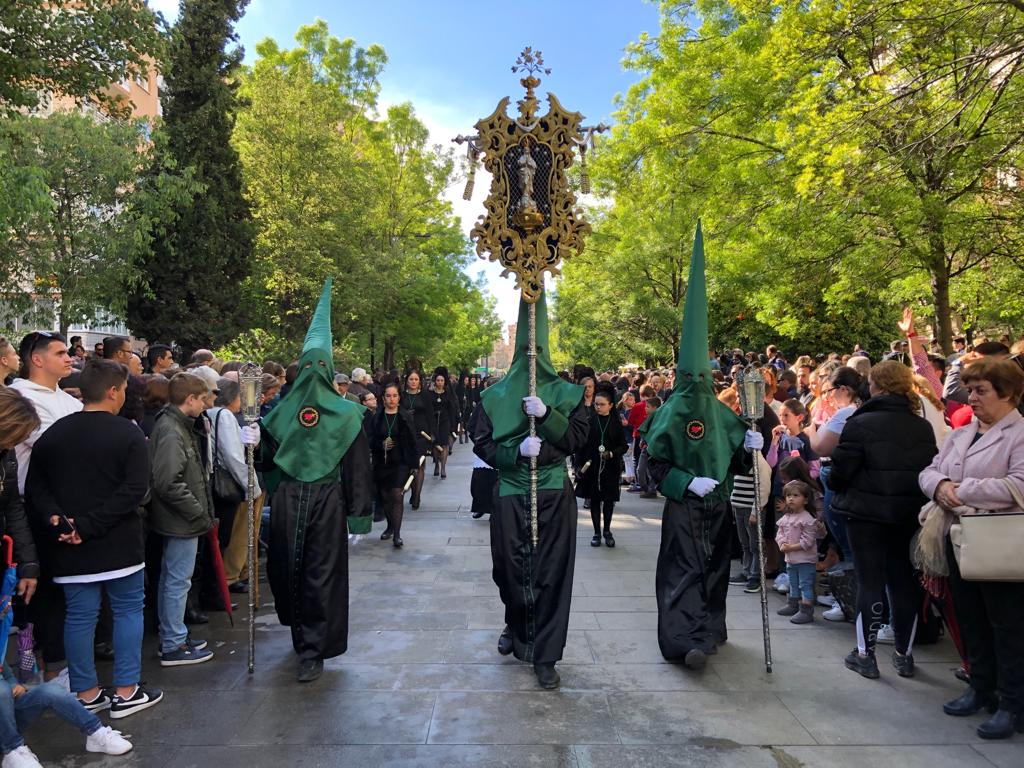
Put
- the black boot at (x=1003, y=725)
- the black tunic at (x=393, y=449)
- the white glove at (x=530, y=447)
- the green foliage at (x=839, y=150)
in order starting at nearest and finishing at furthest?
the black boot at (x=1003, y=725)
the white glove at (x=530, y=447)
the black tunic at (x=393, y=449)
the green foliage at (x=839, y=150)

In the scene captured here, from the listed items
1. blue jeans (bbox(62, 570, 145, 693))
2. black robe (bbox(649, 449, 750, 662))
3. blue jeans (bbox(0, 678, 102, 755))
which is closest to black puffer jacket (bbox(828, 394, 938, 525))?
black robe (bbox(649, 449, 750, 662))

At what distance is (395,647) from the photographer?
5387mm

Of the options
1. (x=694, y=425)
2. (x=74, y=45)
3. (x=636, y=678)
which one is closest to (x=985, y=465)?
(x=694, y=425)

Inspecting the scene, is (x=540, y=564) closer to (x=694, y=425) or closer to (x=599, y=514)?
(x=694, y=425)

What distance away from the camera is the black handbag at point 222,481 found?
6.14m

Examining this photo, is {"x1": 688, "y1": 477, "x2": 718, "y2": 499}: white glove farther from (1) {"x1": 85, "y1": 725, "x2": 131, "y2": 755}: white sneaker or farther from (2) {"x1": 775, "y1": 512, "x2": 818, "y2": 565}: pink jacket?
(1) {"x1": 85, "y1": 725, "x2": 131, "y2": 755}: white sneaker

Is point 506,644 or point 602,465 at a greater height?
point 602,465

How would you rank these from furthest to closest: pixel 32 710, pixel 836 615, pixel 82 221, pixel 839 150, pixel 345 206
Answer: pixel 345 206, pixel 82 221, pixel 839 150, pixel 836 615, pixel 32 710

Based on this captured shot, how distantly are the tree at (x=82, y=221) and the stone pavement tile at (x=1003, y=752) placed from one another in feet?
48.6

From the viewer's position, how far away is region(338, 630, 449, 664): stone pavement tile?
16.9 ft

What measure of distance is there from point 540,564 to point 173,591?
2.46 metres

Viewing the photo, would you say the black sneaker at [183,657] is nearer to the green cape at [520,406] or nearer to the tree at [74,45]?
the green cape at [520,406]

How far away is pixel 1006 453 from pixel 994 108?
859cm

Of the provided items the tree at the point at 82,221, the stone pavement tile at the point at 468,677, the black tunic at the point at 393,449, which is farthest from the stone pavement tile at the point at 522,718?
the tree at the point at 82,221
